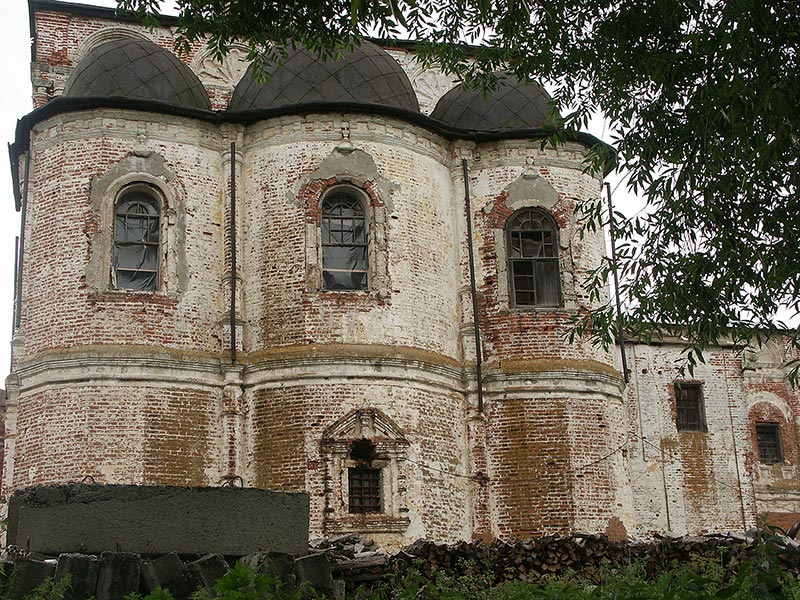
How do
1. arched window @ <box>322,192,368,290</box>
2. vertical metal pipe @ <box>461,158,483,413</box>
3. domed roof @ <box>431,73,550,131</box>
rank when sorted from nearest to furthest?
arched window @ <box>322,192,368,290</box>
vertical metal pipe @ <box>461,158,483,413</box>
domed roof @ <box>431,73,550,131</box>

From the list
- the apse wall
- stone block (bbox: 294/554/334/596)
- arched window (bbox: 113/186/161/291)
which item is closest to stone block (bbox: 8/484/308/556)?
stone block (bbox: 294/554/334/596)

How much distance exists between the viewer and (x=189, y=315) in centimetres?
1848

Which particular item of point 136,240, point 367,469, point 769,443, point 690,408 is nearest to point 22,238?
point 136,240

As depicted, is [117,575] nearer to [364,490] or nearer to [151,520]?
[151,520]

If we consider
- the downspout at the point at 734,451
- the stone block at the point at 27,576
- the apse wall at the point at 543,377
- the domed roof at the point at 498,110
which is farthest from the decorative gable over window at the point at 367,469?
the downspout at the point at 734,451

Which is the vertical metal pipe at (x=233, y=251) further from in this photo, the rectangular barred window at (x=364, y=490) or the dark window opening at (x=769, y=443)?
the dark window opening at (x=769, y=443)

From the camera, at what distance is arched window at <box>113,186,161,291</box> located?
61.0 ft

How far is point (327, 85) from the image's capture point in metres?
19.7

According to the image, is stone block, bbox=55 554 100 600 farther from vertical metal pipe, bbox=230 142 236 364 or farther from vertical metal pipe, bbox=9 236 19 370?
vertical metal pipe, bbox=9 236 19 370

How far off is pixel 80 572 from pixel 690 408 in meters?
19.3

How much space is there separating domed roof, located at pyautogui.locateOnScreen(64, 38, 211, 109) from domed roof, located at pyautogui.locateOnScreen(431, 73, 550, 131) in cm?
442

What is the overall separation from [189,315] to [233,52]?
656 centimetres

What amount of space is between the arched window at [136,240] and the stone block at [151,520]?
24.3ft

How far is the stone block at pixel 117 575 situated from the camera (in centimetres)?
965
